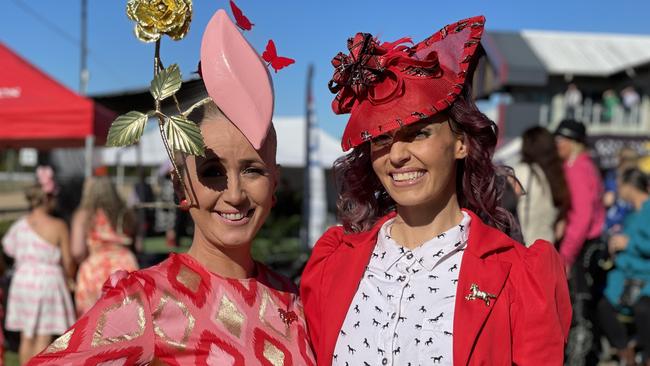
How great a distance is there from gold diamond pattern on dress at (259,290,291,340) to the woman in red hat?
104 mm

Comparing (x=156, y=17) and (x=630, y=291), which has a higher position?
(x=156, y=17)

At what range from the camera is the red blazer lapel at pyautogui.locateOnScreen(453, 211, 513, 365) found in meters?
1.68

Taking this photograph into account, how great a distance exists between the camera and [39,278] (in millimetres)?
5211

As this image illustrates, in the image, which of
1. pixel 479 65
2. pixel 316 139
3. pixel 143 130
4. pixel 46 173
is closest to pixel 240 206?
pixel 143 130

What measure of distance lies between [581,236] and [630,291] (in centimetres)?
78

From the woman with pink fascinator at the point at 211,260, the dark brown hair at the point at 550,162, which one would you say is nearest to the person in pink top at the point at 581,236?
the dark brown hair at the point at 550,162

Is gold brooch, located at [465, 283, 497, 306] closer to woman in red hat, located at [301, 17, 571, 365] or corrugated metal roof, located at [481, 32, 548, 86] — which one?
woman in red hat, located at [301, 17, 571, 365]

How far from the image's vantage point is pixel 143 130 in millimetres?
1767

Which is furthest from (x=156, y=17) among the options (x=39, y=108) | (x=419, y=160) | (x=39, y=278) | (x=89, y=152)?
(x=89, y=152)

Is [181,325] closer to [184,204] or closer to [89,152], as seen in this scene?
[184,204]

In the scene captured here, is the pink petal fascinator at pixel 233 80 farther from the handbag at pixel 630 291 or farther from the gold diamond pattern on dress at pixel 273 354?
the handbag at pixel 630 291

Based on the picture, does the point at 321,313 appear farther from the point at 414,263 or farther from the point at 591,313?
the point at 591,313

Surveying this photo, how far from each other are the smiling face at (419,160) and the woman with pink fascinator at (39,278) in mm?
4065

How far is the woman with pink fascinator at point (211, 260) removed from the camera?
1.64 meters
